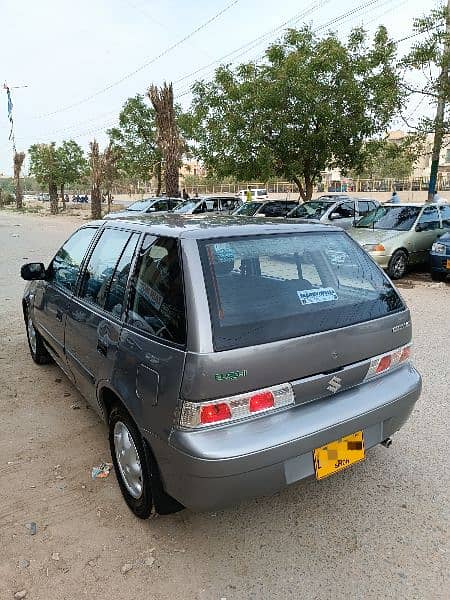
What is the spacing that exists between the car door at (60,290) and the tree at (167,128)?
15692mm

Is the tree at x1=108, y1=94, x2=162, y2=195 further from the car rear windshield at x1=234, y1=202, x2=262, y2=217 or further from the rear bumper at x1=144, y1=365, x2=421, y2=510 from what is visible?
the rear bumper at x1=144, y1=365, x2=421, y2=510

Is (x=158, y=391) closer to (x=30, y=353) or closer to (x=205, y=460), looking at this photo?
(x=205, y=460)

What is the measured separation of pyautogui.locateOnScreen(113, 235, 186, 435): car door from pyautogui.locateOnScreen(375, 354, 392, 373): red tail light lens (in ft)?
3.86

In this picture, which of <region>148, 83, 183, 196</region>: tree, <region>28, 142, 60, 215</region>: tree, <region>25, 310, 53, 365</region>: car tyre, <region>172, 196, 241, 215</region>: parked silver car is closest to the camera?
<region>25, 310, 53, 365</region>: car tyre

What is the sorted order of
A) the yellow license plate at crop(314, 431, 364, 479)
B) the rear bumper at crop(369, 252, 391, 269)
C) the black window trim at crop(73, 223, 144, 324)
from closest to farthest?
the yellow license plate at crop(314, 431, 364, 479) → the black window trim at crop(73, 223, 144, 324) → the rear bumper at crop(369, 252, 391, 269)

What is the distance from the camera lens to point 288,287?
2.53 m

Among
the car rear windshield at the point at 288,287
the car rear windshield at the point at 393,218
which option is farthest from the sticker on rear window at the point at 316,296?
the car rear windshield at the point at 393,218

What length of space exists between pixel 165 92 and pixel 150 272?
17.4 m

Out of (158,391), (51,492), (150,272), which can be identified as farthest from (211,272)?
(51,492)

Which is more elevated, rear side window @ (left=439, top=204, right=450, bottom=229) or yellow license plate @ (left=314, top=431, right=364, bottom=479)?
rear side window @ (left=439, top=204, right=450, bottom=229)

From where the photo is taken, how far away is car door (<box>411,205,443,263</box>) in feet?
32.4

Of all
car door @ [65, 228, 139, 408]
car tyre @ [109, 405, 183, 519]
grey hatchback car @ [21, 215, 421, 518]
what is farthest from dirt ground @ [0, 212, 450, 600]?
car door @ [65, 228, 139, 408]

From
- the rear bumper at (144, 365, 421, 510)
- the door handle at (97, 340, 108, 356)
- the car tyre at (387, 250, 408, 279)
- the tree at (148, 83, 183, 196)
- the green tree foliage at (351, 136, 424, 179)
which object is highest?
the tree at (148, 83, 183, 196)

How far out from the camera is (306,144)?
15.4 meters
